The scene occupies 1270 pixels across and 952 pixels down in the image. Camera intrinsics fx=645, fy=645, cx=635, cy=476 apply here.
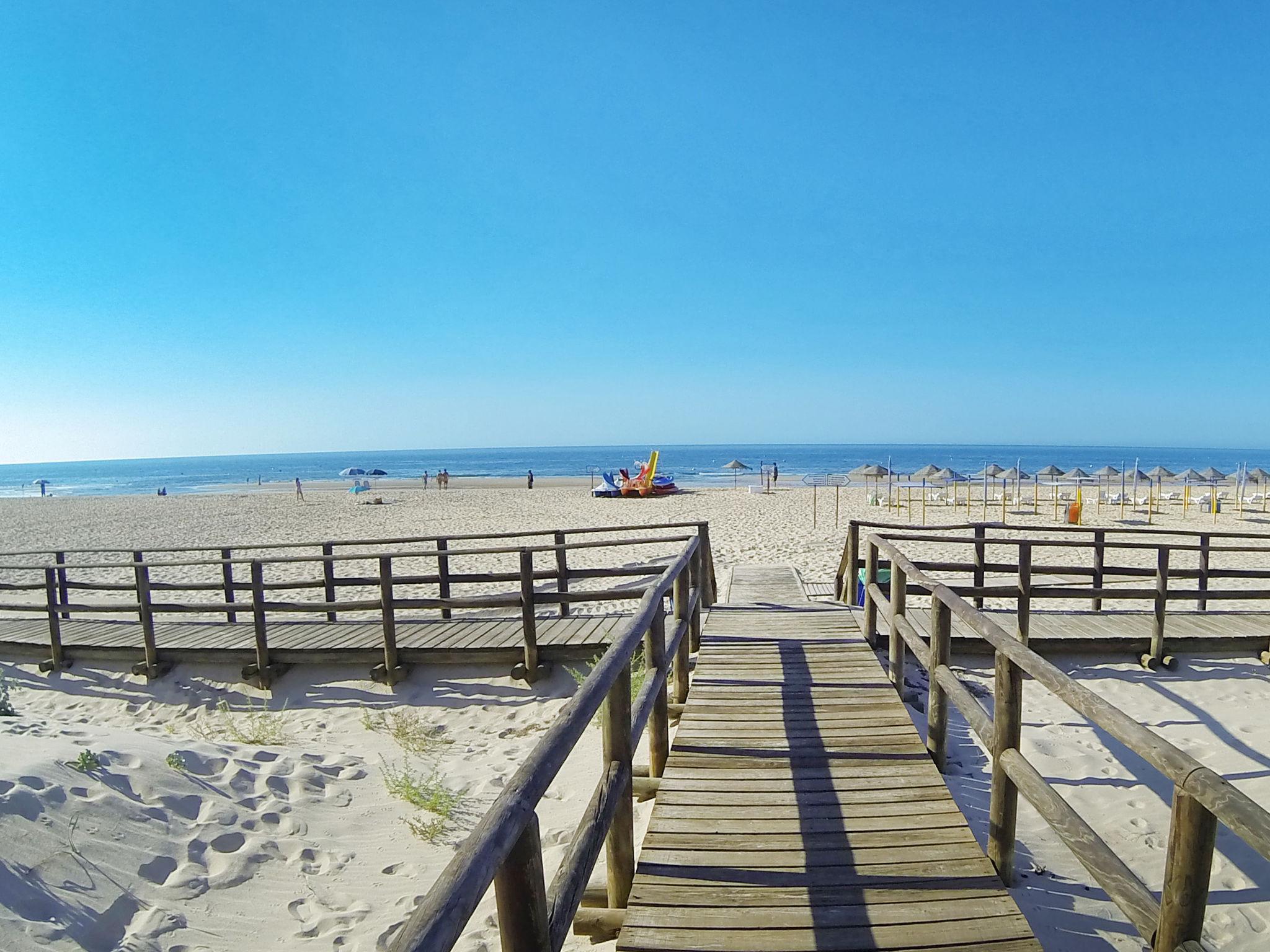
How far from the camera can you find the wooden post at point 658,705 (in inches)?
135

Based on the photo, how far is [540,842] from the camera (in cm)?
172

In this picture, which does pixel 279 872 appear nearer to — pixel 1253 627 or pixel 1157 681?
pixel 1157 681

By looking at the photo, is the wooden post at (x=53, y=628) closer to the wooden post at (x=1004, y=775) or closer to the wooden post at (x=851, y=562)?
the wooden post at (x=851, y=562)

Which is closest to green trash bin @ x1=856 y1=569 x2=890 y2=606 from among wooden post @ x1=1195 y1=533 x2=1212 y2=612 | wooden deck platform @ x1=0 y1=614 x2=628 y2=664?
wooden deck platform @ x1=0 y1=614 x2=628 y2=664

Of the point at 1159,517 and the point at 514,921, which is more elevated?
the point at 514,921

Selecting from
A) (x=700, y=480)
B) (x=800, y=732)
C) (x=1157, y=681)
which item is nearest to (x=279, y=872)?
(x=800, y=732)

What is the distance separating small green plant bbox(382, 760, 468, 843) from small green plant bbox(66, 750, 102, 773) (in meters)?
1.52

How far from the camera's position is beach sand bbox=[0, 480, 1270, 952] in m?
2.72

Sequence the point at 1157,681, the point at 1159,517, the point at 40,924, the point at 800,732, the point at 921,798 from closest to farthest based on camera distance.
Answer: the point at 40,924
the point at 921,798
the point at 800,732
the point at 1157,681
the point at 1159,517

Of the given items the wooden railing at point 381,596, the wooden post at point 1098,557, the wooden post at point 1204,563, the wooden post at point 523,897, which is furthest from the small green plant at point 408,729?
the wooden post at point 1204,563

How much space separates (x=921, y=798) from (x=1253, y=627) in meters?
6.31

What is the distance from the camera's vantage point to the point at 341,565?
1186 cm

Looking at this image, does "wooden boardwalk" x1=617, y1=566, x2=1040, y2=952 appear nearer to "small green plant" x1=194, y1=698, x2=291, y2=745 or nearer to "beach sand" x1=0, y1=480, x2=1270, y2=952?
"beach sand" x1=0, y1=480, x2=1270, y2=952

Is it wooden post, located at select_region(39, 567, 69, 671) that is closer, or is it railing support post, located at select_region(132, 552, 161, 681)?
railing support post, located at select_region(132, 552, 161, 681)
